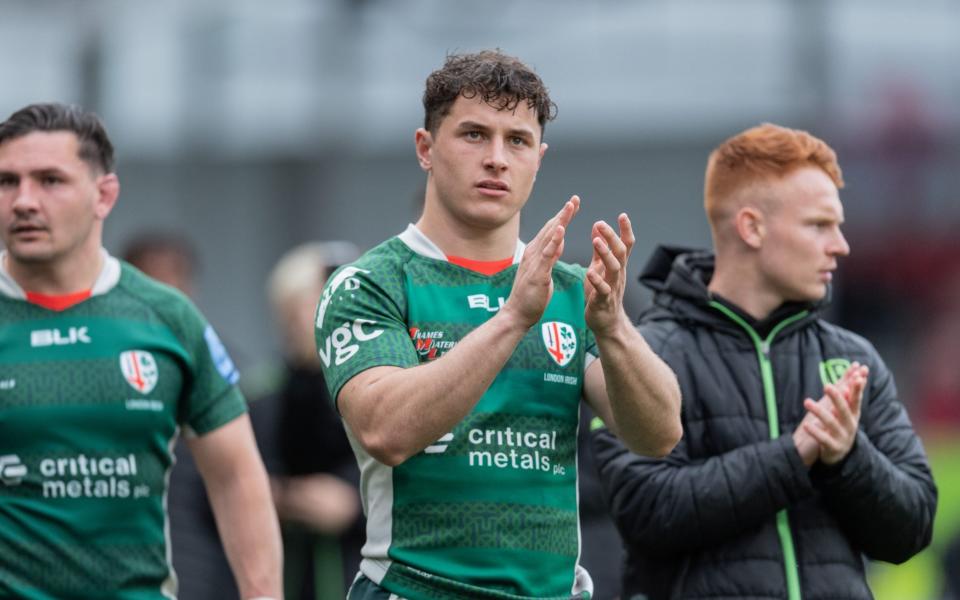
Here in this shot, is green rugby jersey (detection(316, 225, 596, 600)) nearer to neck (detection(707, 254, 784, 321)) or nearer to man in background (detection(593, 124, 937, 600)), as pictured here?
man in background (detection(593, 124, 937, 600))

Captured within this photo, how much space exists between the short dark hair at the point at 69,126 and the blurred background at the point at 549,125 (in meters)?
13.8

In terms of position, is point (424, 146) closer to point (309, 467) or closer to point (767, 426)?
point (767, 426)

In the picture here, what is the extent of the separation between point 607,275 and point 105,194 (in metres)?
2.11

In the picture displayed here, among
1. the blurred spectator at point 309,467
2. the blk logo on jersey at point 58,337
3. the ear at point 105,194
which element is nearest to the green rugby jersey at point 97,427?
the blk logo on jersey at point 58,337

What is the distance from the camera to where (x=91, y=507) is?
5547 mm

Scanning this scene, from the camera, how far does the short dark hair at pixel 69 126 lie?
19.0 ft

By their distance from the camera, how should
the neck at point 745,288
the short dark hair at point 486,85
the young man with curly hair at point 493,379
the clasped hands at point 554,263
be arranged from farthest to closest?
the neck at point 745,288 → the short dark hair at point 486,85 → the young man with curly hair at point 493,379 → the clasped hands at point 554,263

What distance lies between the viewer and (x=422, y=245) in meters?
4.98

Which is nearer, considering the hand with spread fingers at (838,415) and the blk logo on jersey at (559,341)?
the blk logo on jersey at (559,341)

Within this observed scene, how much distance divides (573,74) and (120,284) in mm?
16501

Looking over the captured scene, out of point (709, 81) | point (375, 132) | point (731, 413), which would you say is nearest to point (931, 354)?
point (709, 81)

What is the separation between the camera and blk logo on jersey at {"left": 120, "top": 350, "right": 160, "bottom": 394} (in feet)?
18.6

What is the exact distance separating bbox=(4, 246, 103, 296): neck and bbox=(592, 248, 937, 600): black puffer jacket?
1739mm

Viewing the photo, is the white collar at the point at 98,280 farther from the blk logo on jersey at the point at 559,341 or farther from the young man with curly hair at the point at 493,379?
the blk logo on jersey at the point at 559,341
